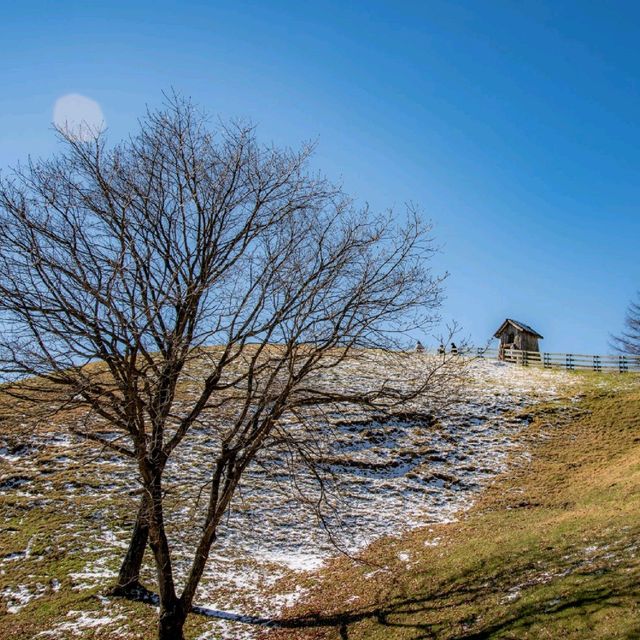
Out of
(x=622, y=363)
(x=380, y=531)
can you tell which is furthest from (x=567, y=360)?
(x=380, y=531)

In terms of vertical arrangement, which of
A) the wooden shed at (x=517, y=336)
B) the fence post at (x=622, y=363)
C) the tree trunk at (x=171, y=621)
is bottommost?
the tree trunk at (x=171, y=621)

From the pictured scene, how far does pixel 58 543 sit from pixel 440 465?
14.4 metres

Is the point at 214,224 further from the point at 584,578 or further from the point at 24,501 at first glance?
the point at 24,501

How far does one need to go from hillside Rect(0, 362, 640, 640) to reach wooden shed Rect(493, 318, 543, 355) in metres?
15.3

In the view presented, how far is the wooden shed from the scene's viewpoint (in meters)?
40.5

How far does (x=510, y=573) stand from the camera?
9.98m

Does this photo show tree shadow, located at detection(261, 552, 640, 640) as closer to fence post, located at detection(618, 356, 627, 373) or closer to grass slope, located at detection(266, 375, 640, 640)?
grass slope, located at detection(266, 375, 640, 640)

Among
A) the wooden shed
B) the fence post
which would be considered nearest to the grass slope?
the fence post

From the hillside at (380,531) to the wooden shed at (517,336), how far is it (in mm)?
15288

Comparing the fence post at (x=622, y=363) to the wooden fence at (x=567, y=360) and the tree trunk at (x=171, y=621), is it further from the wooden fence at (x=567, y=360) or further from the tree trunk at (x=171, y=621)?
the tree trunk at (x=171, y=621)

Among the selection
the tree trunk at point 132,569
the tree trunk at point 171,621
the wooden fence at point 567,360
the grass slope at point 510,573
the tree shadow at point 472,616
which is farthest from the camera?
the wooden fence at point 567,360

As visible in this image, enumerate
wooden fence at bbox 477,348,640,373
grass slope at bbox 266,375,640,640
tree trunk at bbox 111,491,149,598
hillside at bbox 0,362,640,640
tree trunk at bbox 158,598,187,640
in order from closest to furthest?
grass slope at bbox 266,375,640,640 → tree trunk at bbox 158,598,187,640 → hillside at bbox 0,362,640,640 → tree trunk at bbox 111,491,149,598 → wooden fence at bbox 477,348,640,373

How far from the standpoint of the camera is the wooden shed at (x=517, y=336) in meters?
40.5

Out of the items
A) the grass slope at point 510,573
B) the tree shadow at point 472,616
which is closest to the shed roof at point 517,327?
the grass slope at point 510,573
